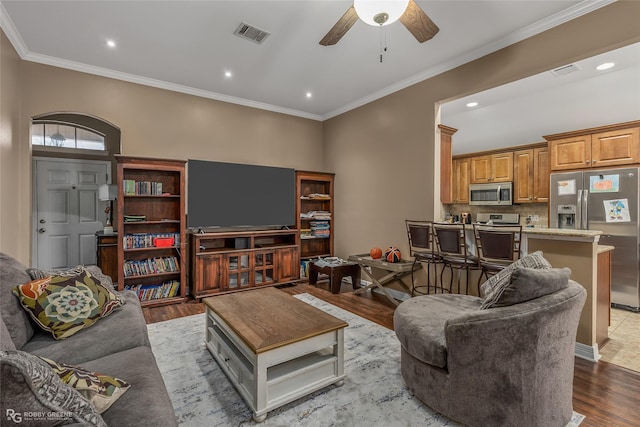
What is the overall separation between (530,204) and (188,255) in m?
5.63

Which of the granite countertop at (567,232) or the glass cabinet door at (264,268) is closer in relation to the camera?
the granite countertop at (567,232)

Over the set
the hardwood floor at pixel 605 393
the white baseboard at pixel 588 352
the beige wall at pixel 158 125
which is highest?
the beige wall at pixel 158 125

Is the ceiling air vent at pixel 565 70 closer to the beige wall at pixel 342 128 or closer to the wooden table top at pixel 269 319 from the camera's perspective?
the beige wall at pixel 342 128

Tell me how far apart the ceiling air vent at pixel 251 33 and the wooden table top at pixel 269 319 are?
2.55 meters

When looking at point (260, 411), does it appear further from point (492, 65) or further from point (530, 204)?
point (530, 204)

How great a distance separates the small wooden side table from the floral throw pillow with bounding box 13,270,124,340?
2.84 metres

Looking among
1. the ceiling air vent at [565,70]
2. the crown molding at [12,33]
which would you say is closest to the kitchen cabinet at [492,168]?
the ceiling air vent at [565,70]

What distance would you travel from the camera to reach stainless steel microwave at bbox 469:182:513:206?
5176 millimetres

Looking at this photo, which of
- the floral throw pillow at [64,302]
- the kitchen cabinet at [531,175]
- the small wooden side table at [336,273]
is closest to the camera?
the floral throw pillow at [64,302]

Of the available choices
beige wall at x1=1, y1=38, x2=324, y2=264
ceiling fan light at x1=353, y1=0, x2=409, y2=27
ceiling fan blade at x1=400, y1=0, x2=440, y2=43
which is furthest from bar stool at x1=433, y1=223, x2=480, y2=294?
beige wall at x1=1, y1=38, x2=324, y2=264

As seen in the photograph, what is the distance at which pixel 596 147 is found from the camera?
158 inches

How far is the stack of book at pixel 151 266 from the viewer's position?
3.78 meters

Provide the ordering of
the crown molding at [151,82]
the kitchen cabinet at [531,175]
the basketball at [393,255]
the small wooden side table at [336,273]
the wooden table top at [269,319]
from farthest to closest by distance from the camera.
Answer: the kitchen cabinet at [531,175] → the small wooden side table at [336,273] → the basketball at [393,255] → the crown molding at [151,82] → the wooden table top at [269,319]

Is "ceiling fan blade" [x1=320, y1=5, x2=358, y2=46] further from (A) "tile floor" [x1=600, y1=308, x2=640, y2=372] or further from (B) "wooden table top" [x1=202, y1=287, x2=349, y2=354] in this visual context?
(A) "tile floor" [x1=600, y1=308, x2=640, y2=372]
